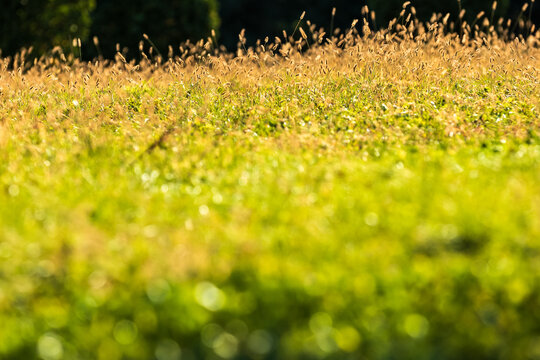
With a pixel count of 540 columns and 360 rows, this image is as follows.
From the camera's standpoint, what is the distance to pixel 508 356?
126 inches

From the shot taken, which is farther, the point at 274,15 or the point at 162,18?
the point at 274,15

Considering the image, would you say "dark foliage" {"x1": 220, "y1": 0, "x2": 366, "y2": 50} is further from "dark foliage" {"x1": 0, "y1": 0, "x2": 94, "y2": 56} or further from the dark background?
"dark foliage" {"x1": 0, "y1": 0, "x2": 94, "y2": 56}

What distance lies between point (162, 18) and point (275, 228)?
11648 millimetres

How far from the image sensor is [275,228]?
4.42 m

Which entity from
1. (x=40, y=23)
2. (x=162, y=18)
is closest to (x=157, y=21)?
(x=162, y=18)

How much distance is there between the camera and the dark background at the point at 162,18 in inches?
480

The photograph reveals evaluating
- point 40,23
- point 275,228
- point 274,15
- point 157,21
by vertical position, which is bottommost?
point 274,15

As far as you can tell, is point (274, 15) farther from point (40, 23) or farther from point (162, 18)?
point (40, 23)

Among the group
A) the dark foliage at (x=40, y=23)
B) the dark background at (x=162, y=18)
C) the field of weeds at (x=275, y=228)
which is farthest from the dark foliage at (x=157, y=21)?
the field of weeds at (x=275, y=228)

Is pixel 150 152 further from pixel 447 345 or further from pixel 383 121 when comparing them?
pixel 447 345

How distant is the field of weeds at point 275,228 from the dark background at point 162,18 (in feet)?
12.5

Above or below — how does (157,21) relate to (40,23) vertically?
below

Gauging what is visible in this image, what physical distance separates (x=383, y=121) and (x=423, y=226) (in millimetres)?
3273

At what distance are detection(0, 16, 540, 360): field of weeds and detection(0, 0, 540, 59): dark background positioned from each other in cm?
382
